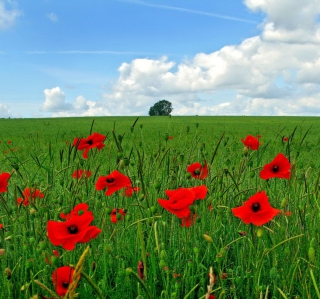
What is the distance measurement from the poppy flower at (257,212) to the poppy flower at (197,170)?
0.63 metres

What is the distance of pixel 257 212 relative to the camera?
1.50 meters

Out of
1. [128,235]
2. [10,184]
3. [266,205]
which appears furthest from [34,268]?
[10,184]

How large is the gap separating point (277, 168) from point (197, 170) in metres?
0.40

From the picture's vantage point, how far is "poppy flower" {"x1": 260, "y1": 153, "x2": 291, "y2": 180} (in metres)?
1.94

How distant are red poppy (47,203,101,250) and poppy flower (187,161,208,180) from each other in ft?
2.91

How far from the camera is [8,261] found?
6.46ft

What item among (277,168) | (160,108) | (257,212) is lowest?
(257,212)

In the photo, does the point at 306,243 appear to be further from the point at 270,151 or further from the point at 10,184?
the point at 270,151

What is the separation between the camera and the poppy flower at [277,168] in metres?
1.94

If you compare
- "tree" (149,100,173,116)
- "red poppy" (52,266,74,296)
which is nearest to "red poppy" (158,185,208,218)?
"red poppy" (52,266,74,296)

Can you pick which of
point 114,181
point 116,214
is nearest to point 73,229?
point 114,181

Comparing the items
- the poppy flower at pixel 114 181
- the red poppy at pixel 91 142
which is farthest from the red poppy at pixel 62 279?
the red poppy at pixel 91 142

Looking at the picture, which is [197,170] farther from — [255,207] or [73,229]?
[73,229]

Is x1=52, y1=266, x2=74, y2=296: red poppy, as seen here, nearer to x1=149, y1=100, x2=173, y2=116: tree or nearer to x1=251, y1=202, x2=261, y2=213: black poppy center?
x1=251, y1=202, x2=261, y2=213: black poppy center
